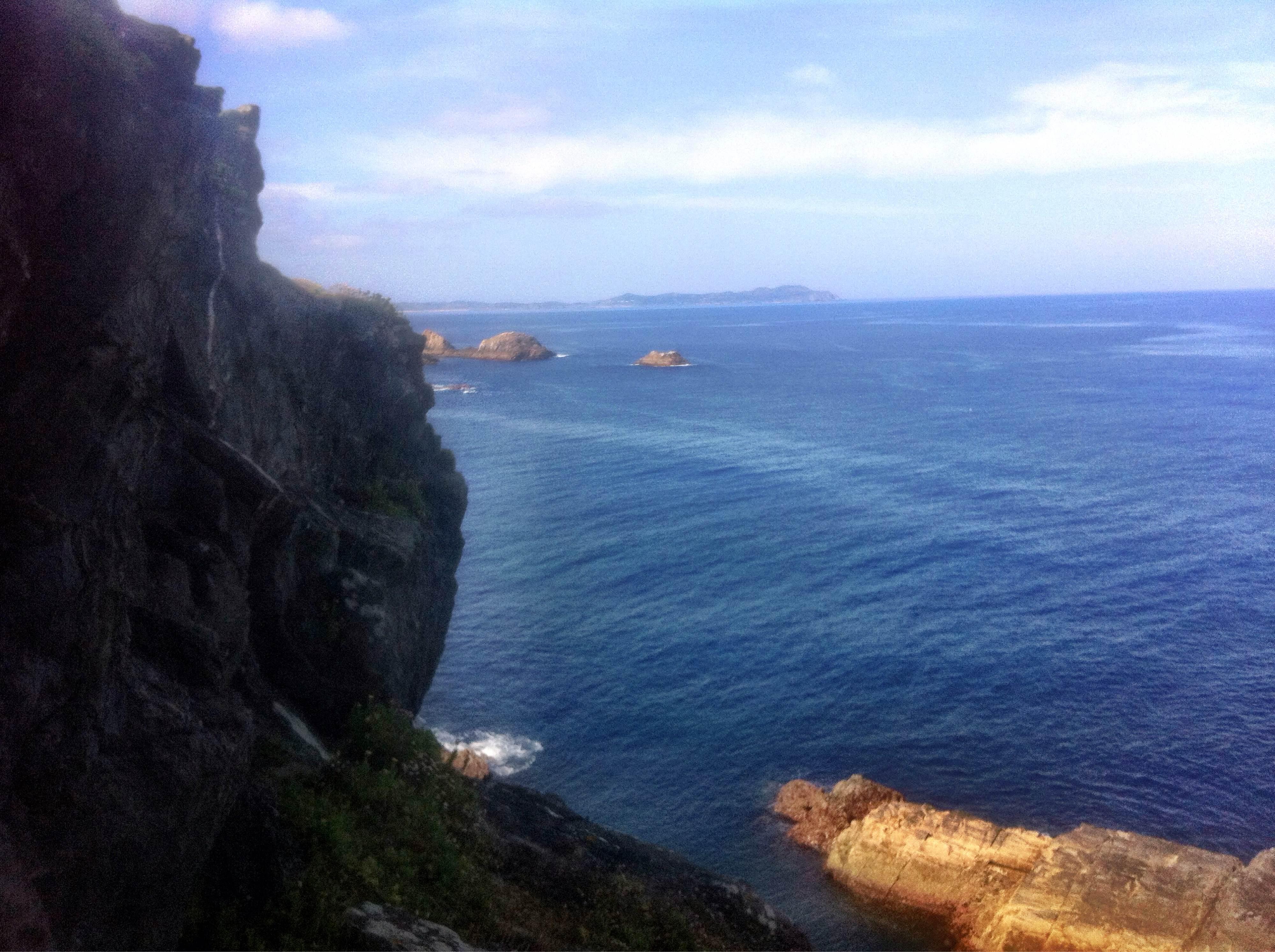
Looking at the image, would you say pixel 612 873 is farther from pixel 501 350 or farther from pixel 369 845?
pixel 501 350

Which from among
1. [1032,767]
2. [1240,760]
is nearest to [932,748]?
[1032,767]

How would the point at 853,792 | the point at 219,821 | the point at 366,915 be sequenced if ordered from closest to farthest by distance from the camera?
the point at 219,821 < the point at 366,915 < the point at 853,792

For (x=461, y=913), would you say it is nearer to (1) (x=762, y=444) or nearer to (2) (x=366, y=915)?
(2) (x=366, y=915)

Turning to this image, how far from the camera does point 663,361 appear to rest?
15300 centimetres

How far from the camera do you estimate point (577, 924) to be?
16.2 meters

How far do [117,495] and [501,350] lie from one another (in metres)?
155

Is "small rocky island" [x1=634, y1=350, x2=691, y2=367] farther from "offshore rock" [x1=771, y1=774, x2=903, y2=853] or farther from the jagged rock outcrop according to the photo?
"offshore rock" [x1=771, y1=774, x2=903, y2=853]

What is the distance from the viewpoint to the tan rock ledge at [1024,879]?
25.3m

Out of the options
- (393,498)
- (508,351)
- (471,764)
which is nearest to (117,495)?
(393,498)

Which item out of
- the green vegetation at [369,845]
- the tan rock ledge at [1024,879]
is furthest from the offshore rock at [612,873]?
the tan rock ledge at [1024,879]

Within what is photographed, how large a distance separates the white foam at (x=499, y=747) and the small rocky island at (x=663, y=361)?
388ft

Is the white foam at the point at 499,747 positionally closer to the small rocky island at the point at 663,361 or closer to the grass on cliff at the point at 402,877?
the grass on cliff at the point at 402,877

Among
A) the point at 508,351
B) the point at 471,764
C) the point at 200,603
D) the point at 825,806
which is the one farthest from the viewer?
the point at 508,351

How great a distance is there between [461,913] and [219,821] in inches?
188
